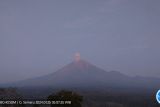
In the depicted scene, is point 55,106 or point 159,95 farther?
point 55,106

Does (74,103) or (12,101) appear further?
(74,103)

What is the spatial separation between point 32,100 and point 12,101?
6.35ft

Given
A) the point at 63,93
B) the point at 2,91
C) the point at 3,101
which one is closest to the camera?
the point at 3,101

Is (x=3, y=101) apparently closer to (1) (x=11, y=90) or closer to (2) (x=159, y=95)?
(2) (x=159, y=95)

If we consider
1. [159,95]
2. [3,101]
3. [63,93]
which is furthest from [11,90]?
[159,95]

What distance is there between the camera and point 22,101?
89.3 ft

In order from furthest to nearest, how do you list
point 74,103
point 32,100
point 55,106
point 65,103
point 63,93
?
point 63,93
point 74,103
point 65,103
point 55,106
point 32,100

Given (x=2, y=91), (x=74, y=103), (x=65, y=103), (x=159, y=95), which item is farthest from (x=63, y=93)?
(x=2, y=91)

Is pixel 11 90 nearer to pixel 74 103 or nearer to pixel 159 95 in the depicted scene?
pixel 74 103

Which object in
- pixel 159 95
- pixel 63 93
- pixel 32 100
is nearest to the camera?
pixel 159 95

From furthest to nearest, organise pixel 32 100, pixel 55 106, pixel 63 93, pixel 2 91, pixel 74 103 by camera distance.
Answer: pixel 2 91, pixel 63 93, pixel 74 103, pixel 55 106, pixel 32 100

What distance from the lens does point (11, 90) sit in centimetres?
8156

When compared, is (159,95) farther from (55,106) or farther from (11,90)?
(11,90)

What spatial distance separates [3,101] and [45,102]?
13.7 feet
